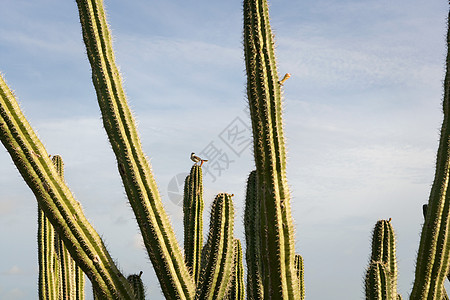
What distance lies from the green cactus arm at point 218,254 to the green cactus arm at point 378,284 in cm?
142

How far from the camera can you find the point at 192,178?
7.48m

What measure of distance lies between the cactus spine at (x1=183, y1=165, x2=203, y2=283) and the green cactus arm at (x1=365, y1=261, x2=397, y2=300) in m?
2.58

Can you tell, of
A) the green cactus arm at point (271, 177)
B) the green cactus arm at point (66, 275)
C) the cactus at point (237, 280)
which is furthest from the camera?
the green cactus arm at point (66, 275)

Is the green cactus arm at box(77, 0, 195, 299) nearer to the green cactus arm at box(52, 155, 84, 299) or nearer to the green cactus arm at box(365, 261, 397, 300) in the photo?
the green cactus arm at box(365, 261, 397, 300)

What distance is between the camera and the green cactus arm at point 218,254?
5352mm

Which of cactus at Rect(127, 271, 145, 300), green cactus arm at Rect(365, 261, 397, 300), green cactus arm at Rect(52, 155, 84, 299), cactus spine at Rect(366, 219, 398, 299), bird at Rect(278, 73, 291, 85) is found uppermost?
bird at Rect(278, 73, 291, 85)

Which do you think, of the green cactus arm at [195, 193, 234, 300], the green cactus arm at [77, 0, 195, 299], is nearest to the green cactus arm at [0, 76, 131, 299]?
the green cactus arm at [77, 0, 195, 299]

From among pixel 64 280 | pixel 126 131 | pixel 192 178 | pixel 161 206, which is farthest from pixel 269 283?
pixel 64 280

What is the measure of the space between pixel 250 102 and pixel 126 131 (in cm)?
125

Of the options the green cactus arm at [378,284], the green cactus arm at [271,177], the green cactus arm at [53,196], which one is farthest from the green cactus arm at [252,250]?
the green cactus arm at [53,196]

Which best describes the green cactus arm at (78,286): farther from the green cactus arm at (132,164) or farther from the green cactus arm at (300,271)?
the green cactus arm at (132,164)

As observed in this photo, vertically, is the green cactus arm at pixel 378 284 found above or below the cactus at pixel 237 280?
below

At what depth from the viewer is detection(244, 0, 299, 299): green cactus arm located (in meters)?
4.10

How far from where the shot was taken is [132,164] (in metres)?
4.71
